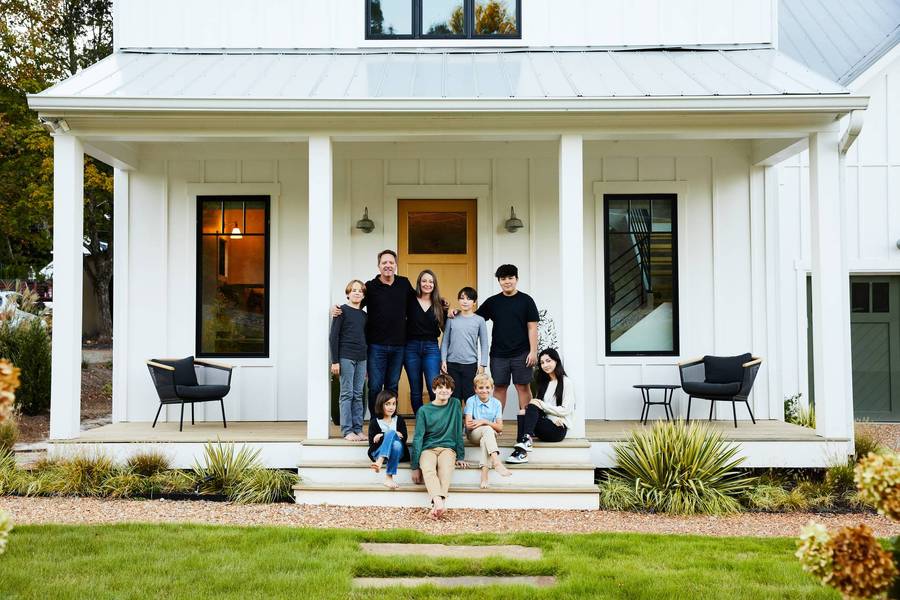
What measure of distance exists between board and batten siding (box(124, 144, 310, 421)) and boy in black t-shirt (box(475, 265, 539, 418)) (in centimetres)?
266

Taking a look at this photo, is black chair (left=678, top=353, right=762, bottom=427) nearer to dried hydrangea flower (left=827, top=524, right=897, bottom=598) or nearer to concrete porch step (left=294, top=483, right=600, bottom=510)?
concrete porch step (left=294, top=483, right=600, bottom=510)

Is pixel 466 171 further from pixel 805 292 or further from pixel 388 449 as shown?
pixel 805 292

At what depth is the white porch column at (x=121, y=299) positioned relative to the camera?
8.05m

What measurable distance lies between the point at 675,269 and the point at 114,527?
6173 mm

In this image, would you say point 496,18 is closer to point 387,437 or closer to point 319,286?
point 319,286

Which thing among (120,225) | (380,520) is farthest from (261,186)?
(380,520)

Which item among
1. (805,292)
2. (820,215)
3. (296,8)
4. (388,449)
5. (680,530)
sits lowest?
(680,530)

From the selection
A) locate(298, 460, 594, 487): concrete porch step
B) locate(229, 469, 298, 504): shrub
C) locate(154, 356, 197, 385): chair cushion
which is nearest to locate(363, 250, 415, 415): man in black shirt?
locate(298, 460, 594, 487): concrete porch step

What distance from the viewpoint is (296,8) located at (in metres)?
8.43

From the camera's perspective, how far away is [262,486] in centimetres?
621

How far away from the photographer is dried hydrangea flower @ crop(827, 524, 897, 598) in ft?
7.97

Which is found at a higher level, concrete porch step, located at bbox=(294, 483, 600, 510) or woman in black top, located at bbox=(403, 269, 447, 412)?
woman in black top, located at bbox=(403, 269, 447, 412)

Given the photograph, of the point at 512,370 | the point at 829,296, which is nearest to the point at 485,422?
the point at 512,370

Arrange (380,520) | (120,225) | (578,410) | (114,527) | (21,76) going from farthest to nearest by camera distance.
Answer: (21,76)
(120,225)
(578,410)
(380,520)
(114,527)
